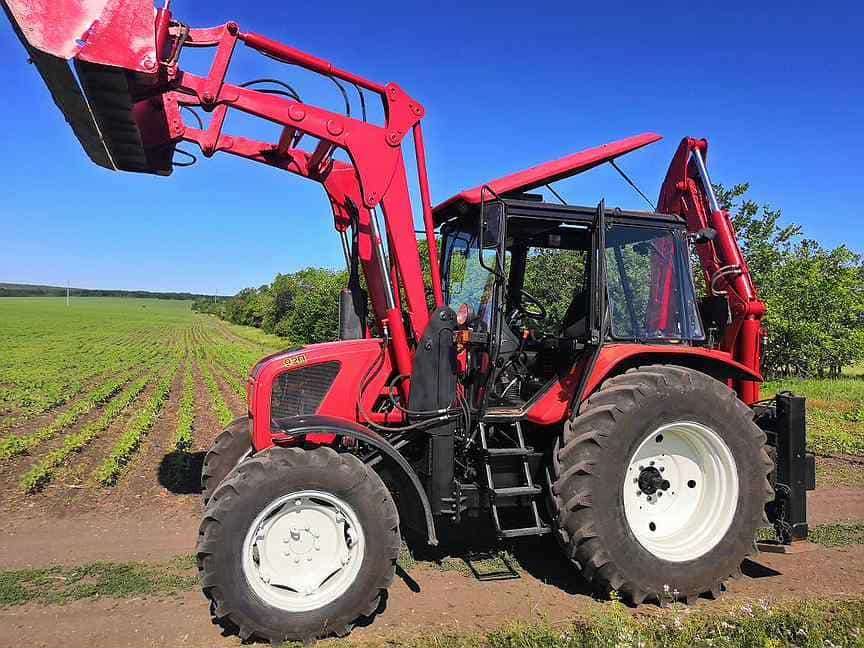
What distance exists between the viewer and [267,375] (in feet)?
15.0

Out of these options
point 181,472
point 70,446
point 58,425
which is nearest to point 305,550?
point 181,472

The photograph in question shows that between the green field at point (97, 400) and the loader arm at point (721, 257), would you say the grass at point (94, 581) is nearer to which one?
the green field at point (97, 400)

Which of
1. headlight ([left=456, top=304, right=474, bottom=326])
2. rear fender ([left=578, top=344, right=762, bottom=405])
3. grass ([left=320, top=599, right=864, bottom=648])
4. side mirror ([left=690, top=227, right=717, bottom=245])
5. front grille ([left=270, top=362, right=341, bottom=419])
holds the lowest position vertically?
grass ([left=320, top=599, right=864, bottom=648])

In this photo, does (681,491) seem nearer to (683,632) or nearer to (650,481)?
(650,481)

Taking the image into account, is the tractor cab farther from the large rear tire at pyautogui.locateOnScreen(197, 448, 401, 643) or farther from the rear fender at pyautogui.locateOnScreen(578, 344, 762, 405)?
the large rear tire at pyautogui.locateOnScreen(197, 448, 401, 643)

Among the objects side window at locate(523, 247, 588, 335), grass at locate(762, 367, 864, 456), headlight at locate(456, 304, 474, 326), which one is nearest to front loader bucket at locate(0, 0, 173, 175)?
headlight at locate(456, 304, 474, 326)

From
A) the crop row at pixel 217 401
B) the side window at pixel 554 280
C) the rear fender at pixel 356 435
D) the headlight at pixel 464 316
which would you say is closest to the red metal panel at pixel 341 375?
the rear fender at pixel 356 435

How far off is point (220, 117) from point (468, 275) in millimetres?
2189

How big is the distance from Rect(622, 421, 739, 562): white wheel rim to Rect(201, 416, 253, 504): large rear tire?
3.13 m

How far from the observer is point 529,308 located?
5770 millimetres

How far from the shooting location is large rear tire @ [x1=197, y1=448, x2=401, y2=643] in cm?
368

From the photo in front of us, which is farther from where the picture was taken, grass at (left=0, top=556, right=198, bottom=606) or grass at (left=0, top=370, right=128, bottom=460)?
grass at (left=0, top=370, right=128, bottom=460)

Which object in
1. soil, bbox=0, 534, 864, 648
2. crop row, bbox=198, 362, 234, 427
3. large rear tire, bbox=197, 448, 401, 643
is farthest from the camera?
crop row, bbox=198, 362, 234, 427

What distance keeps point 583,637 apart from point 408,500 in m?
1.45
